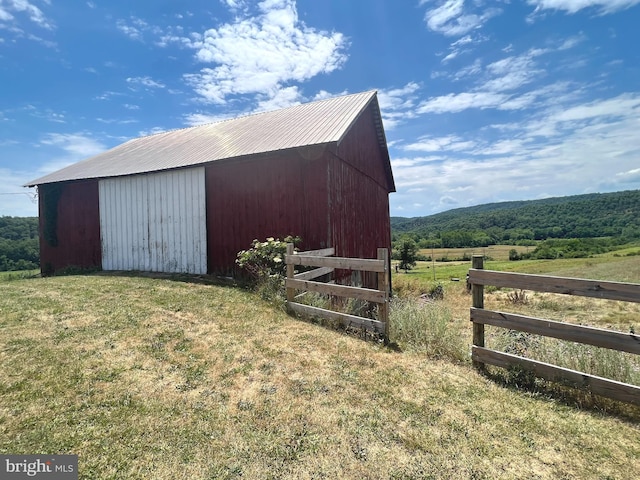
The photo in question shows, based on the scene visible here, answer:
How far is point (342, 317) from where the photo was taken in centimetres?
591

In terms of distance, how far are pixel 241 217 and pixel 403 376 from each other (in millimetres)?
7828

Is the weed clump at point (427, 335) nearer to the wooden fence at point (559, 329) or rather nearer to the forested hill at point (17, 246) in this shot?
the wooden fence at point (559, 329)

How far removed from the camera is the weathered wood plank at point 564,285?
11.7 feet

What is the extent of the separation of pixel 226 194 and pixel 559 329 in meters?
9.52

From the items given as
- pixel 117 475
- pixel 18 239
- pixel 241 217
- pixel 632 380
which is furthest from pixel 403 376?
pixel 18 239

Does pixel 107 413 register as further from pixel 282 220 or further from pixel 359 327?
pixel 282 220

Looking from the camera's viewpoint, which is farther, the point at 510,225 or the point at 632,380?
the point at 510,225

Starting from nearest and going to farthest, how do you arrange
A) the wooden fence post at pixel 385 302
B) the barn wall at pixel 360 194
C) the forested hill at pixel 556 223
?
1. the wooden fence post at pixel 385 302
2. the barn wall at pixel 360 194
3. the forested hill at pixel 556 223

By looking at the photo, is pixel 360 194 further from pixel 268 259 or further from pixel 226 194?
pixel 268 259

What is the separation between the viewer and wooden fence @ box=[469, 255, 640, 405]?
137 inches

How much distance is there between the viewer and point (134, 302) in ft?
23.7

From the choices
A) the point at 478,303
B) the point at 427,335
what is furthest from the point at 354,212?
the point at 478,303

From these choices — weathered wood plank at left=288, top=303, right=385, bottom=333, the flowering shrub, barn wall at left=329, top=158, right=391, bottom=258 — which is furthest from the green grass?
barn wall at left=329, top=158, right=391, bottom=258

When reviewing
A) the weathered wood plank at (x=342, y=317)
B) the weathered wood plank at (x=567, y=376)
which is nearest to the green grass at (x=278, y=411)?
the weathered wood plank at (x=567, y=376)
